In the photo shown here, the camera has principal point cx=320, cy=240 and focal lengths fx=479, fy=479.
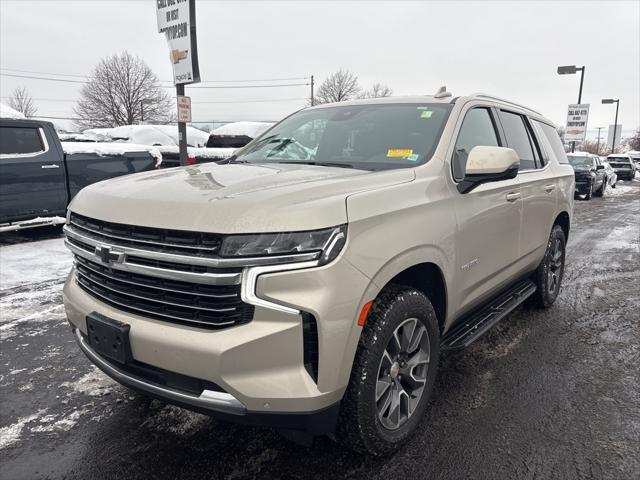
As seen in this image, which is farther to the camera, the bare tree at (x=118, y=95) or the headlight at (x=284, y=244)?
the bare tree at (x=118, y=95)

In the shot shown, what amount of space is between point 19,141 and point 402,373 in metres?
7.50

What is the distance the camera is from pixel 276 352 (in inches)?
74.1

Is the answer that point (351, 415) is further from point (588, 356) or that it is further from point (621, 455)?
point (588, 356)

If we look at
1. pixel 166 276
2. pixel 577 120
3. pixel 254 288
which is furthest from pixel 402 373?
pixel 577 120

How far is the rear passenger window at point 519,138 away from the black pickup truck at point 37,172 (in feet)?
22.3

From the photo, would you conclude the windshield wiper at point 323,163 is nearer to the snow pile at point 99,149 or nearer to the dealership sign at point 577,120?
the snow pile at point 99,149

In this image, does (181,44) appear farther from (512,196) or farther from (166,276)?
(166,276)

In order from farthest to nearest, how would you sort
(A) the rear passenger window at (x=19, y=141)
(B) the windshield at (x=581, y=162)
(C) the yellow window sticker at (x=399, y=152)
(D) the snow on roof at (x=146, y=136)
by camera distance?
(D) the snow on roof at (x=146, y=136), (B) the windshield at (x=581, y=162), (A) the rear passenger window at (x=19, y=141), (C) the yellow window sticker at (x=399, y=152)

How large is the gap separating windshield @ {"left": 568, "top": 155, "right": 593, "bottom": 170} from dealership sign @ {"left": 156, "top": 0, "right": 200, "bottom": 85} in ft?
47.2

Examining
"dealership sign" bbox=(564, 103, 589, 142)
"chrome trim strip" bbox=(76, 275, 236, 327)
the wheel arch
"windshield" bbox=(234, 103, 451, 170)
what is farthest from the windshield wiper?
"dealership sign" bbox=(564, 103, 589, 142)

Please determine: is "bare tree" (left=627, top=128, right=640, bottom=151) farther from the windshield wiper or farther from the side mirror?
the windshield wiper

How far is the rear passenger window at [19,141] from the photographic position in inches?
288

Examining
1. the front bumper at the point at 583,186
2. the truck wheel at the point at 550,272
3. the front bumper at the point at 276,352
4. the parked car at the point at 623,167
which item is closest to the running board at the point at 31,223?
the front bumper at the point at 276,352

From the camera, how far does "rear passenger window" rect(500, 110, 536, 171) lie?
386 centimetres
